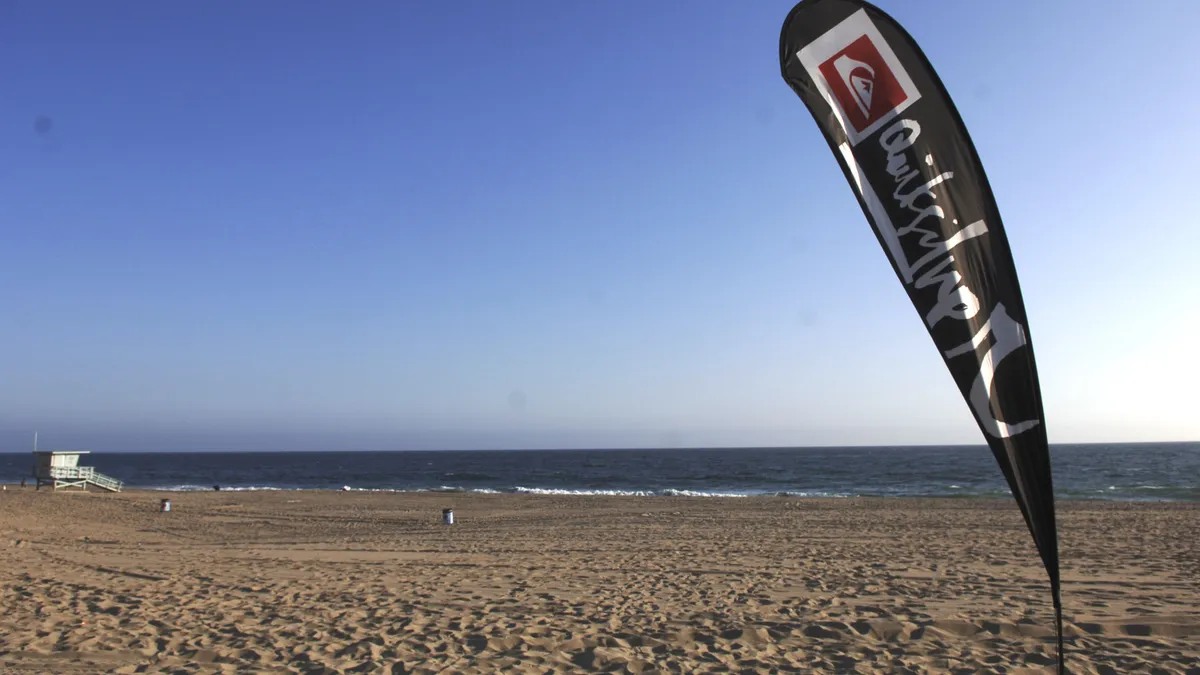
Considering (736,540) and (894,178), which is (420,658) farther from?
(736,540)

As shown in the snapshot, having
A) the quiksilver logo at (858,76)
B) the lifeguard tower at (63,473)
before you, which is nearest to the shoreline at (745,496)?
the lifeguard tower at (63,473)

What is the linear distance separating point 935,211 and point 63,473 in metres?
43.3

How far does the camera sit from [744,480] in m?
51.0

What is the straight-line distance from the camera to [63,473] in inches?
1417

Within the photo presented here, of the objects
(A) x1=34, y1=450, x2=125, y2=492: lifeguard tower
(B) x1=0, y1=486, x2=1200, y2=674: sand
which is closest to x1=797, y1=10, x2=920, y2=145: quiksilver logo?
(B) x1=0, y1=486, x2=1200, y2=674: sand

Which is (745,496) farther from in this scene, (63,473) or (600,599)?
(63,473)

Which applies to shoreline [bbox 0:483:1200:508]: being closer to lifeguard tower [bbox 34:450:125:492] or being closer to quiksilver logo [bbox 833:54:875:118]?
lifeguard tower [bbox 34:450:125:492]

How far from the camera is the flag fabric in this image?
10.4 ft

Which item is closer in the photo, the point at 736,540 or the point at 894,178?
the point at 894,178

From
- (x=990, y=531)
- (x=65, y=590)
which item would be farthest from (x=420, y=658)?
(x=990, y=531)

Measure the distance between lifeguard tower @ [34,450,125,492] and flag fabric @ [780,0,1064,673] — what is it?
136ft

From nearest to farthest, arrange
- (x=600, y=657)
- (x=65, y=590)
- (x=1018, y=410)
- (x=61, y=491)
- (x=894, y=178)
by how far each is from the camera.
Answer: (x=1018, y=410) → (x=894, y=178) → (x=600, y=657) → (x=65, y=590) → (x=61, y=491)

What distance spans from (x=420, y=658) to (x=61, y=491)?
36.4 m

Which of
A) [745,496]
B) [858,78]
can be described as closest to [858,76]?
[858,78]
